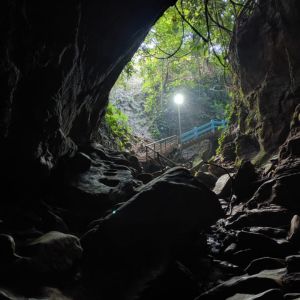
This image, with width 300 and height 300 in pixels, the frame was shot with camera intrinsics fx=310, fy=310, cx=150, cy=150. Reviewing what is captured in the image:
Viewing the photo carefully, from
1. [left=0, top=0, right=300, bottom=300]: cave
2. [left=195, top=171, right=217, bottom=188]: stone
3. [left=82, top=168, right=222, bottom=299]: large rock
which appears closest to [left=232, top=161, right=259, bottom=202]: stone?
[left=0, top=0, right=300, bottom=300]: cave

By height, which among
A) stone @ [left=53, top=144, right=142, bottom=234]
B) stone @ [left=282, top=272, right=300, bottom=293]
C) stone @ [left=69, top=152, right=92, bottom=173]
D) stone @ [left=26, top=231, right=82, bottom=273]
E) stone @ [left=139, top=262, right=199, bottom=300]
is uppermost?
stone @ [left=69, top=152, right=92, bottom=173]

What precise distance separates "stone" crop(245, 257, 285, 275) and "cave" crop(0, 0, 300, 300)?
0.06 ft

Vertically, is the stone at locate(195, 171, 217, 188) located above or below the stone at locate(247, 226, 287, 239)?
above

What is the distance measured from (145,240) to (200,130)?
2349cm

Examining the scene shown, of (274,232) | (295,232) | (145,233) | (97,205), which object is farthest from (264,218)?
(97,205)

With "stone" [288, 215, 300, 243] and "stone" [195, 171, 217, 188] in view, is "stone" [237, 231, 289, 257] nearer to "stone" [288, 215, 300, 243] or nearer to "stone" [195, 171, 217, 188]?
"stone" [288, 215, 300, 243]

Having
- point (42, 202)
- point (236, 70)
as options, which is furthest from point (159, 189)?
point (236, 70)

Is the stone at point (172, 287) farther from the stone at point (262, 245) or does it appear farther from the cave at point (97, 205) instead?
the stone at point (262, 245)

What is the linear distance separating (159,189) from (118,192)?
1.49m

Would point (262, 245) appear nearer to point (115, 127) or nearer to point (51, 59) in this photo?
point (51, 59)

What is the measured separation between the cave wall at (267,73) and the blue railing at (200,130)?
441 inches

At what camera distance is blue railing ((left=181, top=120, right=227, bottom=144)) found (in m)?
25.2

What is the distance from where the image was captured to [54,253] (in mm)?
3699

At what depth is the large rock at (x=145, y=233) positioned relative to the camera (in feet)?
13.5
